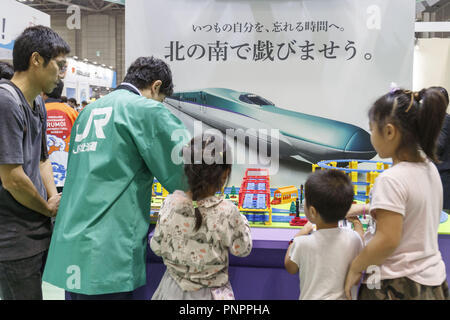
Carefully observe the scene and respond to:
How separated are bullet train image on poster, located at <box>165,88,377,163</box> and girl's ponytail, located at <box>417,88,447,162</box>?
6.07ft

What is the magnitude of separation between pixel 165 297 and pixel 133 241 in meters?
0.21

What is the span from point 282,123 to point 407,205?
1.95 m

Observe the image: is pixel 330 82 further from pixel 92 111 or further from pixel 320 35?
pixel 92 111

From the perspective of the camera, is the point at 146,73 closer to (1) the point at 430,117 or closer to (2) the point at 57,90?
(1) the point at 430,117

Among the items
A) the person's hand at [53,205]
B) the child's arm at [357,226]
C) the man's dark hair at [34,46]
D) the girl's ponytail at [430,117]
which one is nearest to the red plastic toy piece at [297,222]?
the child's arm at [357,226]

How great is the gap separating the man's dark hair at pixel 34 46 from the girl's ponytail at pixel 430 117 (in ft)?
4.03

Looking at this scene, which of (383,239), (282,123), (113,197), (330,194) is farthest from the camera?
(282,123)

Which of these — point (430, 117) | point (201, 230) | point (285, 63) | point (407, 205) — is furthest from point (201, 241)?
point (285, 63)

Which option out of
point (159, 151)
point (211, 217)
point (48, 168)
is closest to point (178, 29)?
point (48, 168)

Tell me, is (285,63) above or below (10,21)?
below

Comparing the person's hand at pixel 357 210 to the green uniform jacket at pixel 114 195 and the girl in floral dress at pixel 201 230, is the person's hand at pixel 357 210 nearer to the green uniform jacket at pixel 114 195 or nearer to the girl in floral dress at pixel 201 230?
the girl in floral dress at pixel 201 230

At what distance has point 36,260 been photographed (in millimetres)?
1445

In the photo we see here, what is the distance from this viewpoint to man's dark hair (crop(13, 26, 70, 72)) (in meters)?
1.40

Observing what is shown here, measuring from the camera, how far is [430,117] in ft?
3.56
